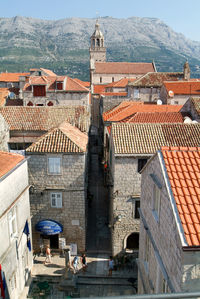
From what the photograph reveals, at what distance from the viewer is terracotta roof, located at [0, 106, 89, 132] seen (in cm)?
2519

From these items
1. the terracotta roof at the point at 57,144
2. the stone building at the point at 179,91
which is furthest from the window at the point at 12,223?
the stone building at the point at 179,91

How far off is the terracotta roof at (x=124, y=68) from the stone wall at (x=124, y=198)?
59.5 metres

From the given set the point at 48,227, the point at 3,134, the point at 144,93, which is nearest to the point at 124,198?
the point at 48,227

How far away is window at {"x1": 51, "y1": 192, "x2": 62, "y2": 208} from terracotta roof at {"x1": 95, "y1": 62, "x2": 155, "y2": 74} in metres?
59.7

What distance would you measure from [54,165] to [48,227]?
4.20 metres

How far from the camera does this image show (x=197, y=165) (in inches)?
333

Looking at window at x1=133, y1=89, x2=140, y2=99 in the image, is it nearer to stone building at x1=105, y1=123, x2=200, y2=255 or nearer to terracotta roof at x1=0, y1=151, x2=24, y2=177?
stone building at x1=105, y1=123, x2=200, y2=255

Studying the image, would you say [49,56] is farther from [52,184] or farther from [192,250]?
[192,250]

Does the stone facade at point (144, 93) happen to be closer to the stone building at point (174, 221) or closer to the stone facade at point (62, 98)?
the stone facade at point (62, 98)

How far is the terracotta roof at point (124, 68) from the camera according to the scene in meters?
73.9

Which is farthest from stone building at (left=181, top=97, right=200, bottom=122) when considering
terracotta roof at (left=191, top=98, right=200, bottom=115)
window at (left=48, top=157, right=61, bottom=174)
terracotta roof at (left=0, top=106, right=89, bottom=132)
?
window at (left=48, top=157, right=61, bottom=174)

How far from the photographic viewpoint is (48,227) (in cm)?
1933

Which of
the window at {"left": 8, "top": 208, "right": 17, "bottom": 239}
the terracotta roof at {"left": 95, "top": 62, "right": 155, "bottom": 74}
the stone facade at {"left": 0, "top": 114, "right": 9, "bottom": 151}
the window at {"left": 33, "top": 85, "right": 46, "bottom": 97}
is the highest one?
the terracotta roof at {"left": 95, "top": 62, "right": 155, "bottom": 74}

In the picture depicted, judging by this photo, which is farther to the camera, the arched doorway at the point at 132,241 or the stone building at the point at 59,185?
the arched doorway at the point at 132,241
